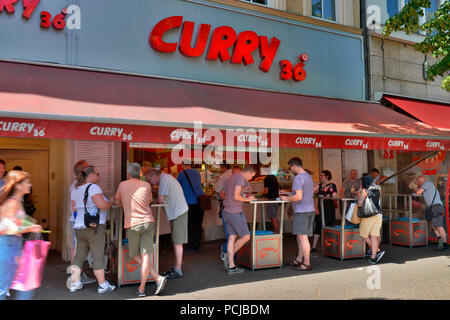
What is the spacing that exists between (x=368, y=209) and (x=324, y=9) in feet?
20.8

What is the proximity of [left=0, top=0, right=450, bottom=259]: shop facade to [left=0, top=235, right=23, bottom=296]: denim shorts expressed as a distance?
1.51m

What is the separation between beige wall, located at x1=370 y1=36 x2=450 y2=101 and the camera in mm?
11377

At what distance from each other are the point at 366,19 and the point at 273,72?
3.69 meters

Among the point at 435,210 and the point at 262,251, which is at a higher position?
the point at 435,210

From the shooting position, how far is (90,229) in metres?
5.45

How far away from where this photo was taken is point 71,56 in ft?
24.3

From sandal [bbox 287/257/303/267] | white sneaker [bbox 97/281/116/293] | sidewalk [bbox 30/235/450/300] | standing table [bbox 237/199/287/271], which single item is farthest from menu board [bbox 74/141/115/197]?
sandal [bbox 287/257/303/267]

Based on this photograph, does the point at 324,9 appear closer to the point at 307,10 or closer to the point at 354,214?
the point at 307,10

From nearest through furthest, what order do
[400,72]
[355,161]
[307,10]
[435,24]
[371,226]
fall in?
1. [371,226]
2. [435,24]
3. [307,10]
4. [355,161]
5. [400,72]

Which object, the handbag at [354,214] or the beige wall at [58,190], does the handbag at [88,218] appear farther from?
the handbag at [354,214]

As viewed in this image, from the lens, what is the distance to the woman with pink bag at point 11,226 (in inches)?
162

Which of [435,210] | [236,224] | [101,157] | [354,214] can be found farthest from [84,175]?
[435,210]
